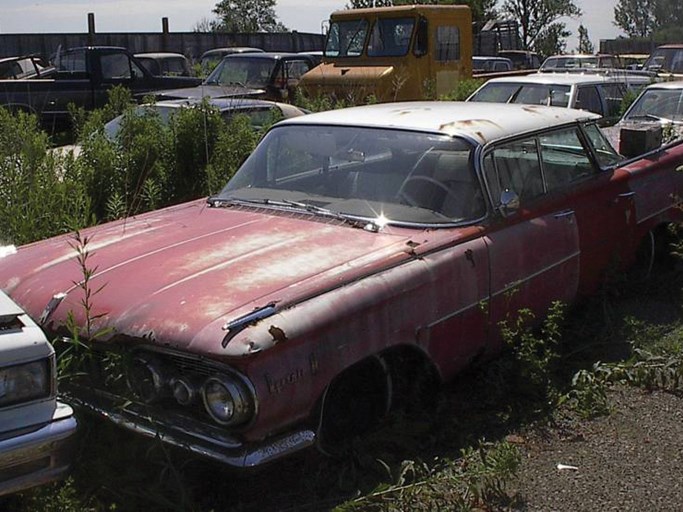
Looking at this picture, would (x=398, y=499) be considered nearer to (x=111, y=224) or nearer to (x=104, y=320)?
(x=104, y=320)

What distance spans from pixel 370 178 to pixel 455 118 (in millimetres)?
701

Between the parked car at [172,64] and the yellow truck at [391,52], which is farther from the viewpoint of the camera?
the parked car at [172,64]

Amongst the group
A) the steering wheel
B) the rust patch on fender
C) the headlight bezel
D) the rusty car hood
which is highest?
the steering wheel

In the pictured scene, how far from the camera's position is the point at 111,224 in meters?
4.96

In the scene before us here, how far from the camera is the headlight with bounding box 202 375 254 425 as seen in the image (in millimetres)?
3322

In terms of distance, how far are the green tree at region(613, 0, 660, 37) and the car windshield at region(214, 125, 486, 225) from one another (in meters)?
75.7

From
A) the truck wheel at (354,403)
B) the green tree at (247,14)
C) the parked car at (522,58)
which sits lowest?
the truck wheel at (354,403)

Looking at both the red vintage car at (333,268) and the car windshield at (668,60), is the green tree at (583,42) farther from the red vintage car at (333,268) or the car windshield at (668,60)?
the red vintage car at (333,268)

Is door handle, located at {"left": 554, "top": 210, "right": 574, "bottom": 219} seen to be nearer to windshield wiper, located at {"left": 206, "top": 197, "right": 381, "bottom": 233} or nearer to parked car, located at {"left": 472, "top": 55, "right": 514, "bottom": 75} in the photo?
windshield wiper, located at {"left": 206, "top": 197, "right": 381, "bottom": 233}

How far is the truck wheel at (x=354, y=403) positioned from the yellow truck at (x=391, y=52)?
950 cm

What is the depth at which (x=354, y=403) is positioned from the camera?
402 centimetres

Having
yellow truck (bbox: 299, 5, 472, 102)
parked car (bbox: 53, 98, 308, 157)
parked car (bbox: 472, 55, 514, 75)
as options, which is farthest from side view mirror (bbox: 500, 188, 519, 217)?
parked car (bbox: 472, 55, 514, 75)

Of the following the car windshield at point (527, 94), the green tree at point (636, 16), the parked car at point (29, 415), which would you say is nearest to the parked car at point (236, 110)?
the car windshield at point (527, 94)

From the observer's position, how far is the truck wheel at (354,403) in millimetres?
3857
